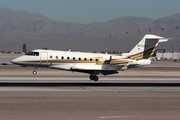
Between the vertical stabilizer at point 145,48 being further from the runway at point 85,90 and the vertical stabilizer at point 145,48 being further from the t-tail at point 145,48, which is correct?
the runway at point 85,90

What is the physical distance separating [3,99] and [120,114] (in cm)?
822

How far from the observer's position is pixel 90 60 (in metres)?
32.2

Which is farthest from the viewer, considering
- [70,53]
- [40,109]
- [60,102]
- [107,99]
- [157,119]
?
[70,53]

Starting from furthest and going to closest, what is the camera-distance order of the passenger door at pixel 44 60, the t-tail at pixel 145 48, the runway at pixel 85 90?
the t-tail at pixel 145 48
the passenger door at pixel 44 60
the runway at pixel 85 90

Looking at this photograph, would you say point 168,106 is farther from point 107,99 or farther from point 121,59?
point 121,59

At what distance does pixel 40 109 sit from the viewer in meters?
14.1

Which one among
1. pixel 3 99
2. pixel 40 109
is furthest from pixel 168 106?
pixel 3 99

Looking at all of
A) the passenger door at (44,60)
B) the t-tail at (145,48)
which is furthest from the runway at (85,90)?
the t-tail at (145,48)

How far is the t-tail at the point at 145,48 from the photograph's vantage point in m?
33.2

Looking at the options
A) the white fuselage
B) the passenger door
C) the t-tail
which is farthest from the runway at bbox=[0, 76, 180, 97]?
the t-tail

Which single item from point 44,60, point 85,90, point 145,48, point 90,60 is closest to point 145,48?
point 145,48

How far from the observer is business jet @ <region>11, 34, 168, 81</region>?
103ft

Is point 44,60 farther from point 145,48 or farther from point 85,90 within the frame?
point 145,48

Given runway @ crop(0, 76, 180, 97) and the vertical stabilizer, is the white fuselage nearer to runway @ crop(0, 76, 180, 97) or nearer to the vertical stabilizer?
the vertical stabilizer
